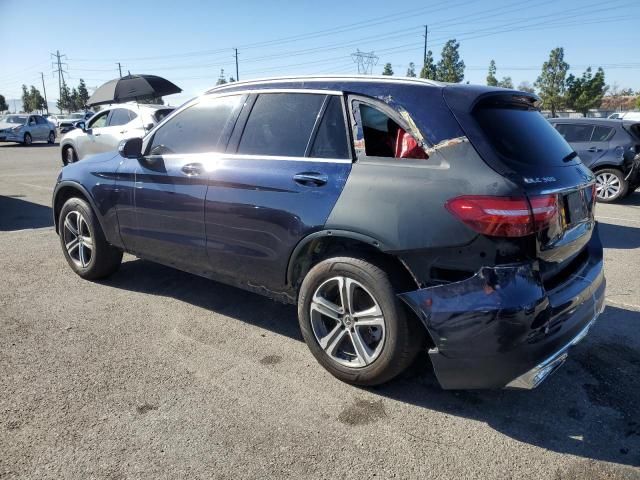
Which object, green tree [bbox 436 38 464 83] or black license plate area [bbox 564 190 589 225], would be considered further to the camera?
green tree [bbox 436 38 464 83]

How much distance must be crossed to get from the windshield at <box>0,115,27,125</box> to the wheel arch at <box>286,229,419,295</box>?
99.5 ft

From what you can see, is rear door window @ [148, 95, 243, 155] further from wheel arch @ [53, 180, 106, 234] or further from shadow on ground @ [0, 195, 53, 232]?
shadow on ground @ [0, 195, 53, 232]

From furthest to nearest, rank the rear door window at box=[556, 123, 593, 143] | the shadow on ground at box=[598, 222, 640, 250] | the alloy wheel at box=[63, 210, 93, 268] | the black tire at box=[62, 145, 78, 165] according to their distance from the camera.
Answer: the black tire at box=[62, 145, 78, 165]
the rear door window at box=[556, 123, 593, 143]
the shadow on ground at box=[598, 222, 640, 250]
the alloy wheel at box=[63, 210, 93, 268]

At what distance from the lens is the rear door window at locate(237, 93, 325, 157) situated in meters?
3.18

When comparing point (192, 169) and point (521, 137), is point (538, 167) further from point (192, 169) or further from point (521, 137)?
point (192, 169)

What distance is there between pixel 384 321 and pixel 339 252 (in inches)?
19.8

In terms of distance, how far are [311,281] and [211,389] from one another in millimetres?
875

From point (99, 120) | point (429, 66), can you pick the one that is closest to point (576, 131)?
point (99, 120)

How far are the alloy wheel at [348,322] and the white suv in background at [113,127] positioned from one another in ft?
26.7

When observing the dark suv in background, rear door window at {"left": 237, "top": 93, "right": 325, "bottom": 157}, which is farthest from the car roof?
rear door window at {"left": 237, "top": 93, "right": 325, "bottom": 157}

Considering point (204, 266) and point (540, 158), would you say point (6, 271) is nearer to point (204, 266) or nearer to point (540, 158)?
point (204, 266)

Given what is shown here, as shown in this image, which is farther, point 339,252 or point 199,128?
point 199,128

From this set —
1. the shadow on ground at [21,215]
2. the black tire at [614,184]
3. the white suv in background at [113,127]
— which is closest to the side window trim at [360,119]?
the shadow on ground at [21,215]

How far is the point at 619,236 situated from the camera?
697 centimetres
